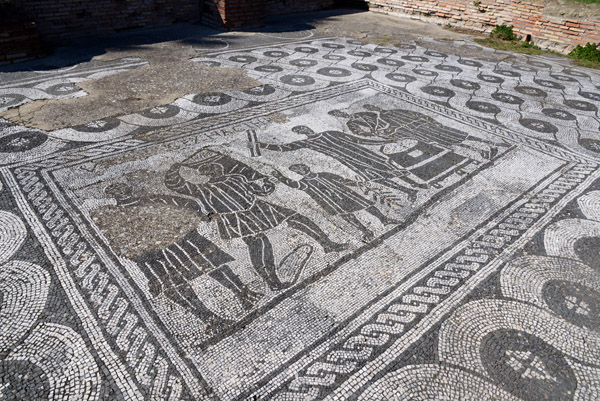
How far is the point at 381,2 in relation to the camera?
9.01m

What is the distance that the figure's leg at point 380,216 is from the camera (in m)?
2.43

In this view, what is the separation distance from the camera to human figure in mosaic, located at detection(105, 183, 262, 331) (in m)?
1.80

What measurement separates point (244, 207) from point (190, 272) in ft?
2.02

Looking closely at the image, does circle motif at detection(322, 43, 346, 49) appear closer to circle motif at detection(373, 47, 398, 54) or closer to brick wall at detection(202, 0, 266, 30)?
circle motif at detection(373, 47, 398, 54)

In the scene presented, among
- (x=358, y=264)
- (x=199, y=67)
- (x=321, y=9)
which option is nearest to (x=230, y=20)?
(x=199, y=67)

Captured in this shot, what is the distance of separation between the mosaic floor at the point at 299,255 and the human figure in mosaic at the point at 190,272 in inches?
0.4

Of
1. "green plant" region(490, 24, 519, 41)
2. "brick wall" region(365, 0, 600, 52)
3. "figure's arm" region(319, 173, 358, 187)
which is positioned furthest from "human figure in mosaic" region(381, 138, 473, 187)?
"green plant" region(490, 24, 519, 41)

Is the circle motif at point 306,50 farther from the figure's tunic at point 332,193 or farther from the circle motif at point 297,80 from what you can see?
the figure's tunic at point 332,193

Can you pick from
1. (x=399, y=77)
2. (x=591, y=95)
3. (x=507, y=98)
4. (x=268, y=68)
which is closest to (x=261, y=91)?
(x=268, y=68)

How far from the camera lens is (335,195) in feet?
8.59

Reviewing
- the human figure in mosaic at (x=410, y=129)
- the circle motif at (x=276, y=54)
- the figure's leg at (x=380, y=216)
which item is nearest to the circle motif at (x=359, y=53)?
the circle motif at (x=276, y=54)

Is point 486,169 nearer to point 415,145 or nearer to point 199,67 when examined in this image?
point 415,145

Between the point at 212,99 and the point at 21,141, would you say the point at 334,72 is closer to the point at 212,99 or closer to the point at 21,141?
the point at 212,99

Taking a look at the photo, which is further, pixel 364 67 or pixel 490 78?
pixel 364 67
